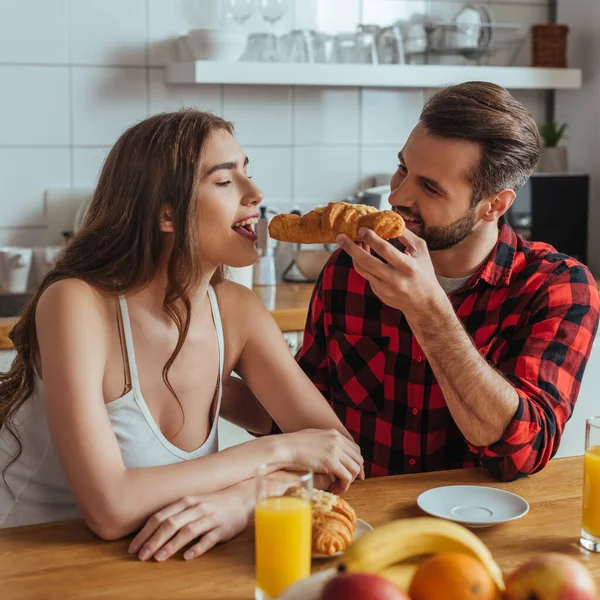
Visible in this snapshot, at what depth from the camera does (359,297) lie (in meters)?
1.95

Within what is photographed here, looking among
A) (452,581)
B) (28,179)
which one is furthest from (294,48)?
(452,581)

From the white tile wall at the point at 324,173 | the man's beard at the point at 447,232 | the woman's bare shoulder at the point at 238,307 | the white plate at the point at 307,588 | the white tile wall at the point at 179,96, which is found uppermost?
the white tile wall at the point at 179,96

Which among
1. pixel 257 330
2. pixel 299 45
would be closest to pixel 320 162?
pixel 299 45

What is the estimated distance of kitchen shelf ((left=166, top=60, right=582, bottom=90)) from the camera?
2928 millimetres

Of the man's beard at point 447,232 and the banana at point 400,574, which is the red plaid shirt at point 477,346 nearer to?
the man's beard at point 447,232

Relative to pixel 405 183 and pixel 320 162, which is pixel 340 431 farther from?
pixel 320 162

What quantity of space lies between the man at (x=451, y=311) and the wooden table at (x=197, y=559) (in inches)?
8.0

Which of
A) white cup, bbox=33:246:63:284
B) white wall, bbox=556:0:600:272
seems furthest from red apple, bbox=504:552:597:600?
white wall, bbox=556:0:600:272

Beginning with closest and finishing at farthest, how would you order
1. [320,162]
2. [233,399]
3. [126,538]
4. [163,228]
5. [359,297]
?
→ [126,538]
[163,228]
[233,399]
[359,297]
[320,162]

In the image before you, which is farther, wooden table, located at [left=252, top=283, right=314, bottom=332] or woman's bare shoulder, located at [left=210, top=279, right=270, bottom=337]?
wooden table, located at [left=252, top=283, right=314, bottom=332]

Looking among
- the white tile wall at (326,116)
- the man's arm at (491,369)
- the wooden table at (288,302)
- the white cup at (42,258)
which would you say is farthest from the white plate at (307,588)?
the white tile wall at (326,116)

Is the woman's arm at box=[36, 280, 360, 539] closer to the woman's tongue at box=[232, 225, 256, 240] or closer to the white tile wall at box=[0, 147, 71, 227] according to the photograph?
the woman's tongue at box=[232, 225, 256, 240]

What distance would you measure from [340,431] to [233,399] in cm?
28

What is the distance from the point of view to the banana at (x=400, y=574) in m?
1.01
